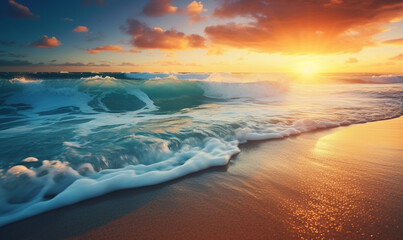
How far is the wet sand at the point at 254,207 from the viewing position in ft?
5.03

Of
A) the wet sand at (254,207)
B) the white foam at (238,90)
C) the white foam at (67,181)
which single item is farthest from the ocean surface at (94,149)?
the white foam at (238,90)

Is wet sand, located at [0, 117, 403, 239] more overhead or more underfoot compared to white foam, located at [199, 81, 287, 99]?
more underfoot

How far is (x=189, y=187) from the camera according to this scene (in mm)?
2250

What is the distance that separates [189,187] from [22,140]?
3.26 metres

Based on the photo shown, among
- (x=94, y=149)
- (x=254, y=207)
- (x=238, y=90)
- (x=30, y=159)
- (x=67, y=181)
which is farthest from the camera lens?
(x=238, y=90)

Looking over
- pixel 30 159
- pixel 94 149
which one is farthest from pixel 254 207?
pixel 30 159

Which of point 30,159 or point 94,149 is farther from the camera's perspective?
point 94,149

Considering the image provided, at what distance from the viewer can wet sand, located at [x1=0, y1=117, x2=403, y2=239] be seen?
1532 millimetres

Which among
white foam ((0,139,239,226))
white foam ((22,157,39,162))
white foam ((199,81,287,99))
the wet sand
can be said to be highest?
white foam ((199,81,287,99))

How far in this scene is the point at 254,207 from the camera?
185 centimetres

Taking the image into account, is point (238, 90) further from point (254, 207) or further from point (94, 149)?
point (254, 207)

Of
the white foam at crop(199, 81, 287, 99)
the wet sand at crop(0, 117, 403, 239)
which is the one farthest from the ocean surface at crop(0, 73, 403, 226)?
the white foam at crop(199, 81, 287, 99)

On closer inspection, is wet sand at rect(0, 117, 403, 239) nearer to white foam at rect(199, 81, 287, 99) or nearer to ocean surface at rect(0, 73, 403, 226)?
ocean surface at rect(0, 73, 403, 226)

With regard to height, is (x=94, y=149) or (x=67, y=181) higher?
(x=94, y=149)
